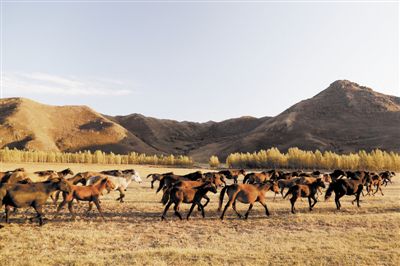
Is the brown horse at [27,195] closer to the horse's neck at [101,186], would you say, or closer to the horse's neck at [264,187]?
the horse's neck at [101,186]

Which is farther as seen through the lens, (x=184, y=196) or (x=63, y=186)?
(x=184, y=196)

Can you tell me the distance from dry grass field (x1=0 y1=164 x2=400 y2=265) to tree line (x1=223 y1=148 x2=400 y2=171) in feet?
124

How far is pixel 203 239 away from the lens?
37.0 ft

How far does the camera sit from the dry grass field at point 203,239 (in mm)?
9102

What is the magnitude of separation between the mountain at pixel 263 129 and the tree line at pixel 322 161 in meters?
37.1

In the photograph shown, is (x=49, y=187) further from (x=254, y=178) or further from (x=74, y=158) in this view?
(x=74, y=158)

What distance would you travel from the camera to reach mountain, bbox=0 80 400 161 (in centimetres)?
10362

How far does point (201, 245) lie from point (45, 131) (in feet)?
399

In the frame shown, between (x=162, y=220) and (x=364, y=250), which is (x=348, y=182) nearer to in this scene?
(x=364, y=250)

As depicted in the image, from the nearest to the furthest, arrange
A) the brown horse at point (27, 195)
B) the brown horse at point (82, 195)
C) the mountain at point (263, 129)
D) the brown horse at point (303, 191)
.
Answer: the brown horse at point (27, 195)
the brown horse at point (82, 195)
the brown horse at point (303, 191)
the mountain at point (263, 129)

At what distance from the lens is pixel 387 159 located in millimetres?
50969

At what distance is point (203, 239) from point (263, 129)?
124352 millimetres

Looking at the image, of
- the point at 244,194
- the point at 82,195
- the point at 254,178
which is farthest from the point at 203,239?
the point at 254,178

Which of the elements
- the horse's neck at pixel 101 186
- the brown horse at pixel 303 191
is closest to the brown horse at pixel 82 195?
the horse's neck at pixel 101 186
